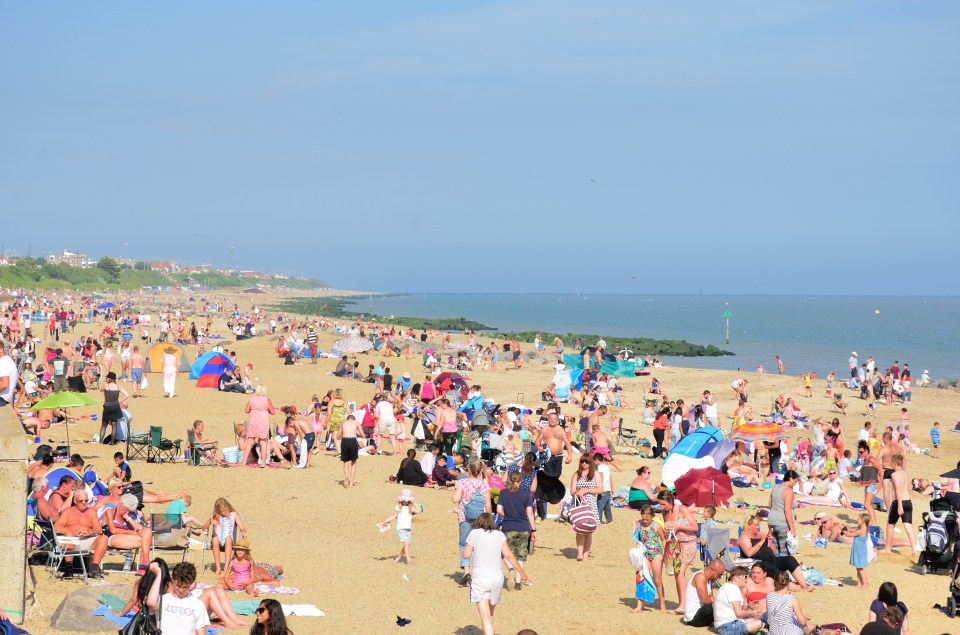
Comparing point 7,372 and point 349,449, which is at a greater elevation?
point 7,372

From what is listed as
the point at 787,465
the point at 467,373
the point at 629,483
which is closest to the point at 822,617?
the point at 629,483

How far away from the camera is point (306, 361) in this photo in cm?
3216

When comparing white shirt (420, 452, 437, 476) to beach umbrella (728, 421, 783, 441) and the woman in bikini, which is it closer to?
beach umbrella (728, 421, 783, 441)

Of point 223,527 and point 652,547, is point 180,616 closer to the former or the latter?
point 223,527

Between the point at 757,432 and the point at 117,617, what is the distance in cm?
1245

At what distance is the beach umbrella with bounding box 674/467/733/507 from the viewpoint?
1350 cm

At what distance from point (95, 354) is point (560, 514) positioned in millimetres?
21178

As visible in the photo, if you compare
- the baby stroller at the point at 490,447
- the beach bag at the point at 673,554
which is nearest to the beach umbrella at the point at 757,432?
the baby stroller at the point at 490,447

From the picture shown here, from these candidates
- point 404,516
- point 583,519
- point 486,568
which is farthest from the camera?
point 583,519

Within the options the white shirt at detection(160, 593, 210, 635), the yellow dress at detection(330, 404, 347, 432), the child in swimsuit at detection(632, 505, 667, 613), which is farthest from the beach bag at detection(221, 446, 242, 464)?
the white shirt at detection(160, 593, 210, 635)

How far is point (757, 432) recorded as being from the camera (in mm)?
16734

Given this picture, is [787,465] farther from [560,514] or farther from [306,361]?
[306,361]

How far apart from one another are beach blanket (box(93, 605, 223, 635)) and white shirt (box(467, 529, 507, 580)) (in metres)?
2.40

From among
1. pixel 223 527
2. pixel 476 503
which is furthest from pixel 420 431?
pixel 223 527
